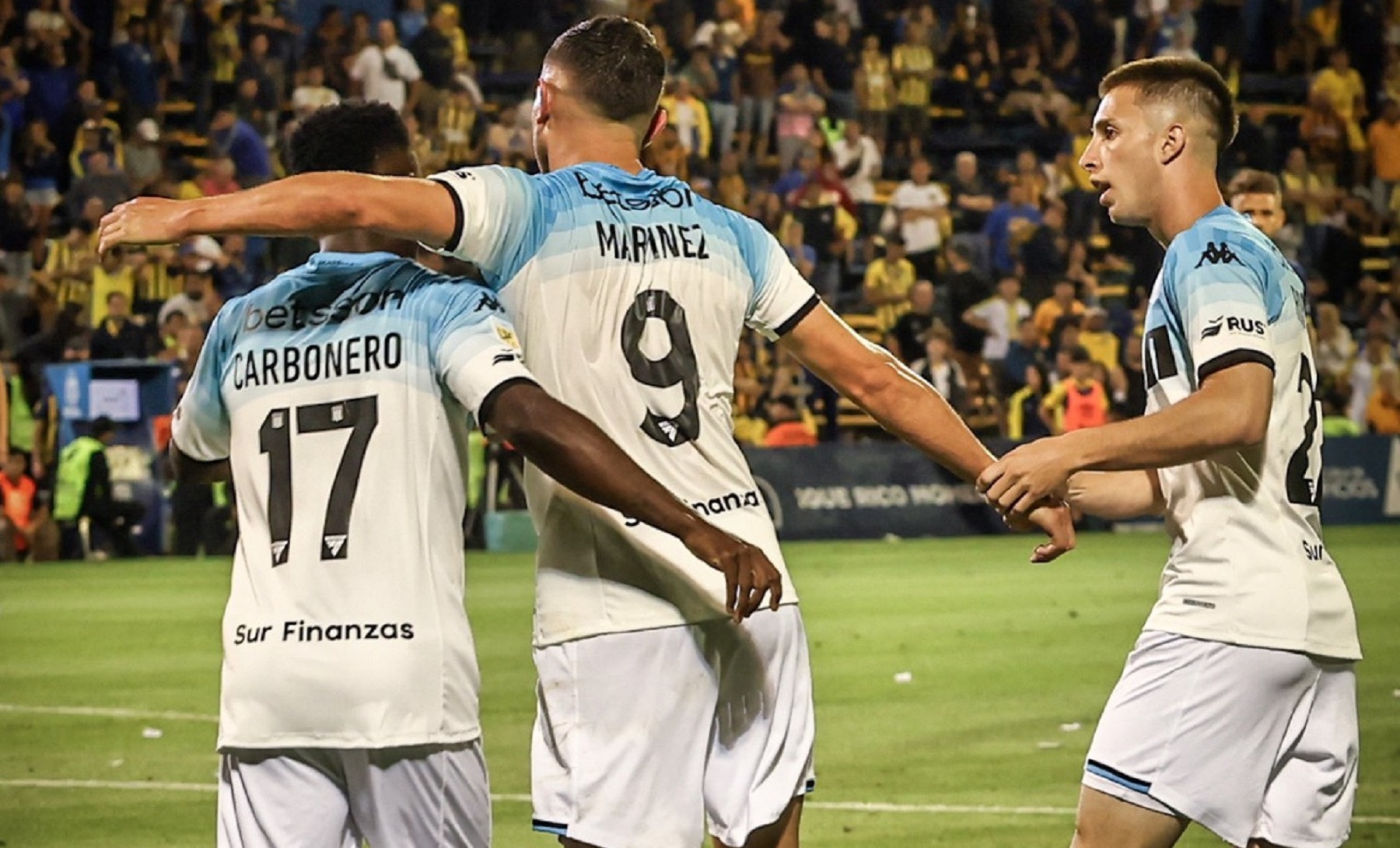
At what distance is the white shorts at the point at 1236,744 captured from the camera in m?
4.65

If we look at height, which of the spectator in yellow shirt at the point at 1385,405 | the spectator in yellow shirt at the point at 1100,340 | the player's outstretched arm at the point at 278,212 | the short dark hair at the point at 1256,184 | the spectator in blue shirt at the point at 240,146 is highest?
→ the player's outstretched arm at the point at 278,212

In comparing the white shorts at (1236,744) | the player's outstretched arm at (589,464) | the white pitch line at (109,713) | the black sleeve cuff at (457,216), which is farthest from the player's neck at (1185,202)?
the white pitch line at (109,713)

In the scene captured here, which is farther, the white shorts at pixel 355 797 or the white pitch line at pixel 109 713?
the white pitch line at pixel 109 713

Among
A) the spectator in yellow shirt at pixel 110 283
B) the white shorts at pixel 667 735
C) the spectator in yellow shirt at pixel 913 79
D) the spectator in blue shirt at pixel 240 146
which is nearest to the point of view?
Result: the white shorts at pixel 667 735

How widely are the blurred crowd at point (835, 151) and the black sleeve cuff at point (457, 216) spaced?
15935 mm

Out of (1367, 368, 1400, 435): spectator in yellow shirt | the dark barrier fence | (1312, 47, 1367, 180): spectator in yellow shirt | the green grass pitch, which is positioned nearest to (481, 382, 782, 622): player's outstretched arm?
the green grass pitch

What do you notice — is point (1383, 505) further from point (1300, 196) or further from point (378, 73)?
point (378, 73)

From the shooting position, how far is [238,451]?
4062mm

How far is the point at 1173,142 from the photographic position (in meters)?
4.89

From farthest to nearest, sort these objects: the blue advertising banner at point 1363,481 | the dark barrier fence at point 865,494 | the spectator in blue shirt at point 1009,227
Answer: the spectator in blue shirt at point 1009,227 → the blue advertising banner at point 1363,481 → the dark barrier fence at point 865,494

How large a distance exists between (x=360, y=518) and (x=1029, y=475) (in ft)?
5.12

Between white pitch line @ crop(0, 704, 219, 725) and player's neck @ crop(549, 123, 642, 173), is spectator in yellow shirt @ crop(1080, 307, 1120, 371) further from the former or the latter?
player's neck @ crop(549, 123, 642, 173)

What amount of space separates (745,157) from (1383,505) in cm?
901

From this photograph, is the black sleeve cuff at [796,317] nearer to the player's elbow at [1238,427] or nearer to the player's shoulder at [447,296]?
the player's shoulder at [447,296]
